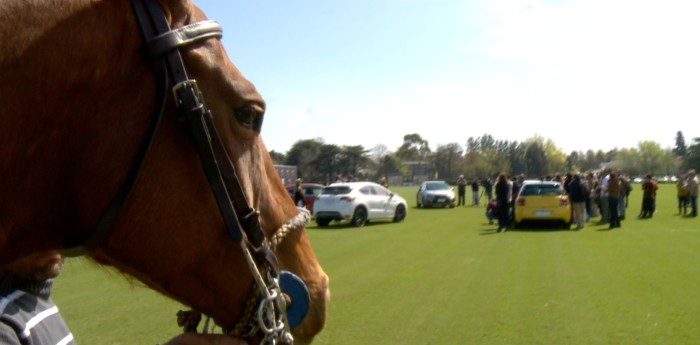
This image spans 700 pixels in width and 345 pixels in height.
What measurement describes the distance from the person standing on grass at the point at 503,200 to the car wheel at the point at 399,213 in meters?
5.70

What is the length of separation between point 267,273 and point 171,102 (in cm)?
54

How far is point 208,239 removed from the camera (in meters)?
1.67

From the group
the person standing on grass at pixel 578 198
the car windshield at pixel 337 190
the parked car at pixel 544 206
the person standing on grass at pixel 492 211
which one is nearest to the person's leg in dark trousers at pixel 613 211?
the person standing on grass at pixel 578 198

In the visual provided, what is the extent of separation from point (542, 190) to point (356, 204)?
22.7 feet

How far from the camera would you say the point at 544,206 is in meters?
22.0

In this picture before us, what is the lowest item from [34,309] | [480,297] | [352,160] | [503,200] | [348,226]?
[348,226]

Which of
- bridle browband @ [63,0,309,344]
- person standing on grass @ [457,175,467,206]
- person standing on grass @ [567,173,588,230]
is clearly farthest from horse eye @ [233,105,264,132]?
person standing on grass @ [457,175,467,206]

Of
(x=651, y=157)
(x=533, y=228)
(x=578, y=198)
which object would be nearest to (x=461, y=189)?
(x=533, y=228)

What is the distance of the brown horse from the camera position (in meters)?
1.41

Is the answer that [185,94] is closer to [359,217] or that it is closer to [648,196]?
[359,217]

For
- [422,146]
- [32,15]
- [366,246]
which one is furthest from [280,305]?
[422,146]

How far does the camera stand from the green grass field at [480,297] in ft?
24.2

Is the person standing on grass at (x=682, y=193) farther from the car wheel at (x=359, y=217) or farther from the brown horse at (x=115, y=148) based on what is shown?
the brown horse at (x=115, y=148)

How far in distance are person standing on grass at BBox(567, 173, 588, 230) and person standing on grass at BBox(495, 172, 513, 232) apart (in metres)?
2.16
